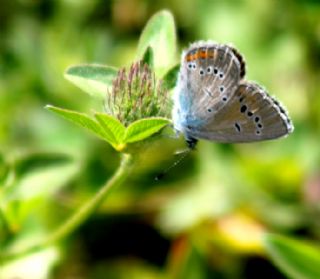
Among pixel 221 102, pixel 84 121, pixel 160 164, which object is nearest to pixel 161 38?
pixel 221 102

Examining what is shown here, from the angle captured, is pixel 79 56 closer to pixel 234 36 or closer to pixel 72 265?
pixel 234 36

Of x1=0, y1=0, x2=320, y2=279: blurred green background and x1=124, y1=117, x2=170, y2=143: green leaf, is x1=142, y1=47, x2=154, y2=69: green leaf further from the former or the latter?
x1=0, y1=0, x2=320, y2=279: blurred green background

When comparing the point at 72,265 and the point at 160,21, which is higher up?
the point at 160,21

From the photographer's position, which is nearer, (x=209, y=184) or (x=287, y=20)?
(x=209, y=184)

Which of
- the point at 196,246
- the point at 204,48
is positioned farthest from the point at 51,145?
the point at 204,48

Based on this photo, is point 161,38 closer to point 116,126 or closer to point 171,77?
point 171,77

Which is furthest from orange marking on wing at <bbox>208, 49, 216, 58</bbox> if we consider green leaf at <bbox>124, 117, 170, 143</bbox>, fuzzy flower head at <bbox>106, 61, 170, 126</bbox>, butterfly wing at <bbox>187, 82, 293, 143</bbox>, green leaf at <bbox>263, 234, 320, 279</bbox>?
green leaf at <bbox>263, 234, 320, 279</bbox>
